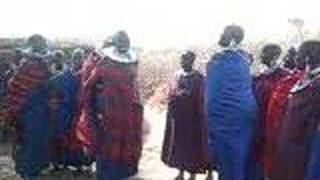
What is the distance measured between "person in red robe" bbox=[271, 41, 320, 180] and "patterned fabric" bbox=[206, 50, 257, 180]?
0.66 meters

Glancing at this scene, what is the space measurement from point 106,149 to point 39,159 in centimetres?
110

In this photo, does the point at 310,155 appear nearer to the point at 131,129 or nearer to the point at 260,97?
the point at 260,97

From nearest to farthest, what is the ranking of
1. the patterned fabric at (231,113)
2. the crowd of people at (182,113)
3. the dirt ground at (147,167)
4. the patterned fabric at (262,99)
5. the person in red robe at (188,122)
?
1. the crowd of people at (182,113)
2. the patterned fabric at (231,113)
3. the patterned fabric at (262,99)
4. the person in red robe at (188,122)
5. the dirt ground at (147,167)

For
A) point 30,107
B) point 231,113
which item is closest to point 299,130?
point 231,113

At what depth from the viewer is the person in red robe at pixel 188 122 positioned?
11055 mm

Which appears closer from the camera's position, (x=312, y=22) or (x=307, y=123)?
(x=307, y=123)

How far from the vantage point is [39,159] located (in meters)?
11.5

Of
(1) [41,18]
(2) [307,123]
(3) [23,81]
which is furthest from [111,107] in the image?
(1) [41,18]

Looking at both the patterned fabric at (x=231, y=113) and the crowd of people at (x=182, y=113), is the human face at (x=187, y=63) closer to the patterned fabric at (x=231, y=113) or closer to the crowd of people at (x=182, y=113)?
the crowd of people at (x=182, y=113)

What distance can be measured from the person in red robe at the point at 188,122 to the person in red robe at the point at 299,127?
6.73 feet

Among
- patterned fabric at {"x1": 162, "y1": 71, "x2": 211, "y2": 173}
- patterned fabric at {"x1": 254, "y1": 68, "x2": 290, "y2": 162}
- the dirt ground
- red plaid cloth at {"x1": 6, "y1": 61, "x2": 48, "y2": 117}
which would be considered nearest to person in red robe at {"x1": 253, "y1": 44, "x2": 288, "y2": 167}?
patterned fabric at {"x1": 254, "y1": 68, "x2": 290, "y2": 162}

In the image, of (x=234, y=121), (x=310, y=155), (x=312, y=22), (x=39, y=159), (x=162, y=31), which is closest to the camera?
(x=310, y=155)

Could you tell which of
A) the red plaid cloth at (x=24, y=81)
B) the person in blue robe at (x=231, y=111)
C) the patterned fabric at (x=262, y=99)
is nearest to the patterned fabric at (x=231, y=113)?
the person in blue robe at (x=231, y=111)

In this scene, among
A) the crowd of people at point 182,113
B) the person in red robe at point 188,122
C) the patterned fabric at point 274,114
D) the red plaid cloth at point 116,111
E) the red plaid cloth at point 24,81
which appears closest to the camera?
the crowd of people at point 182,113
